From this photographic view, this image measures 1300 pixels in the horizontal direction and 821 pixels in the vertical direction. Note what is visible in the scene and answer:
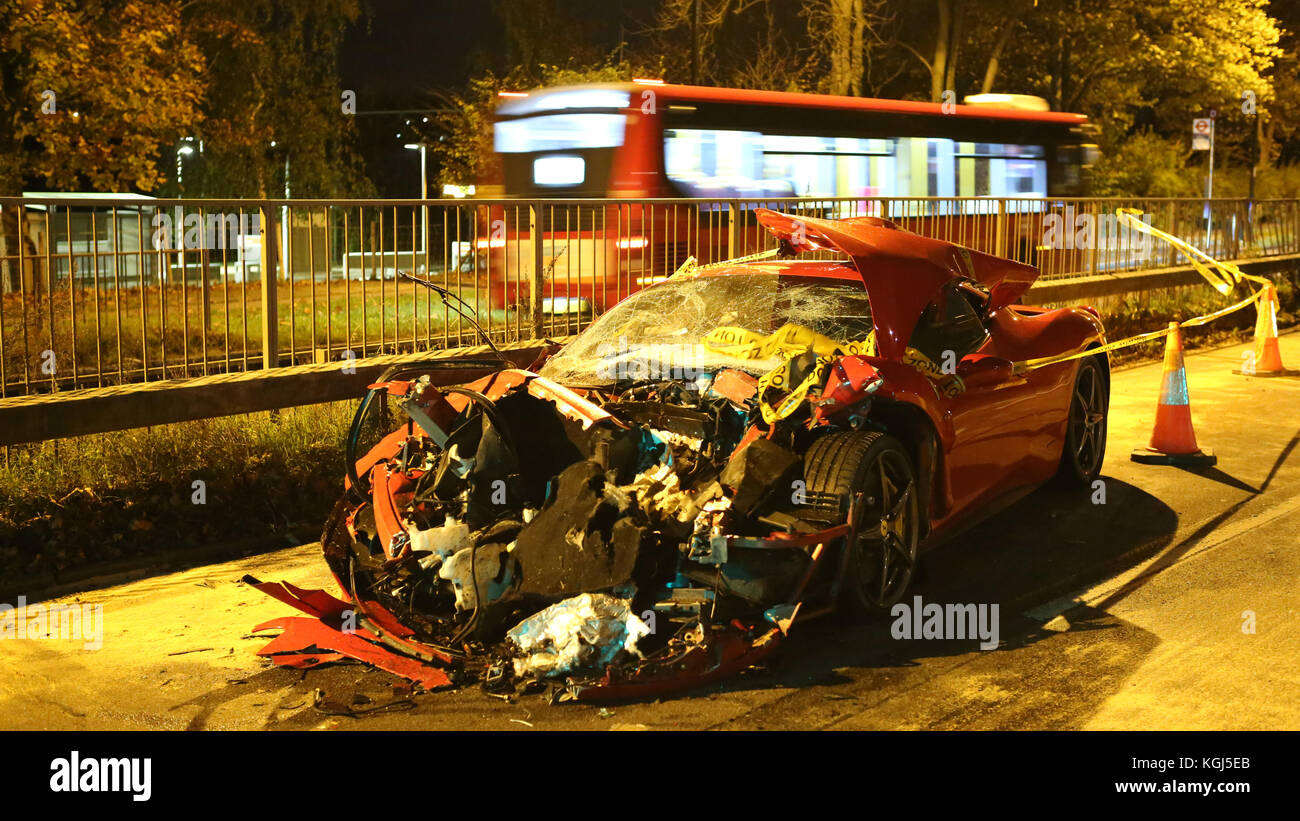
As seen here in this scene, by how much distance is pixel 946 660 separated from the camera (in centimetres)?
543

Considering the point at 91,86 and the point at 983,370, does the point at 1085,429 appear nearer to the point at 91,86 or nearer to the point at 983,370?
the point at 983,370

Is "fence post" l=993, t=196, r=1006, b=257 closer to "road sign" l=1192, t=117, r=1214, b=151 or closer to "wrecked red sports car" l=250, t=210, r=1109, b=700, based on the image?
"wrecked red sports car" l=250, t=210, r=1109, b=700

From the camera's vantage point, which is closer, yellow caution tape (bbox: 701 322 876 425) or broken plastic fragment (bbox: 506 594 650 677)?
broken plastic fragment (bbox: 506 594 650 677)

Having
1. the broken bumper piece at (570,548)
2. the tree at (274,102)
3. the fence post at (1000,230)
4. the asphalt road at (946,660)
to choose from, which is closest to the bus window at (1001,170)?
the fence post at (1000,230)

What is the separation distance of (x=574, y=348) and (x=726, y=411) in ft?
4.41

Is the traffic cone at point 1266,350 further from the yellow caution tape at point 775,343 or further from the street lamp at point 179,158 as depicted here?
the street lamp at point 179,158

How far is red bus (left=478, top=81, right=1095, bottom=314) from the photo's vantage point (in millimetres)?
10664

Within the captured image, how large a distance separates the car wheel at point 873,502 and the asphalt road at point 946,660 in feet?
0.63

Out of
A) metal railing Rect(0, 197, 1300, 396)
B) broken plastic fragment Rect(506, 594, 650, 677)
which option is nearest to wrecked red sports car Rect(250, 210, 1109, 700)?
broken plastic fragment Rect(506, 594, 650, 677)

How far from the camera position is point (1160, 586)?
6.46 metres

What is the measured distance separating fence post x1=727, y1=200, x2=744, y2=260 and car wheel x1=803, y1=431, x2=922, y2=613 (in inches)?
239

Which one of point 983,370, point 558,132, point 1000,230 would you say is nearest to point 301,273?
point 983,370
